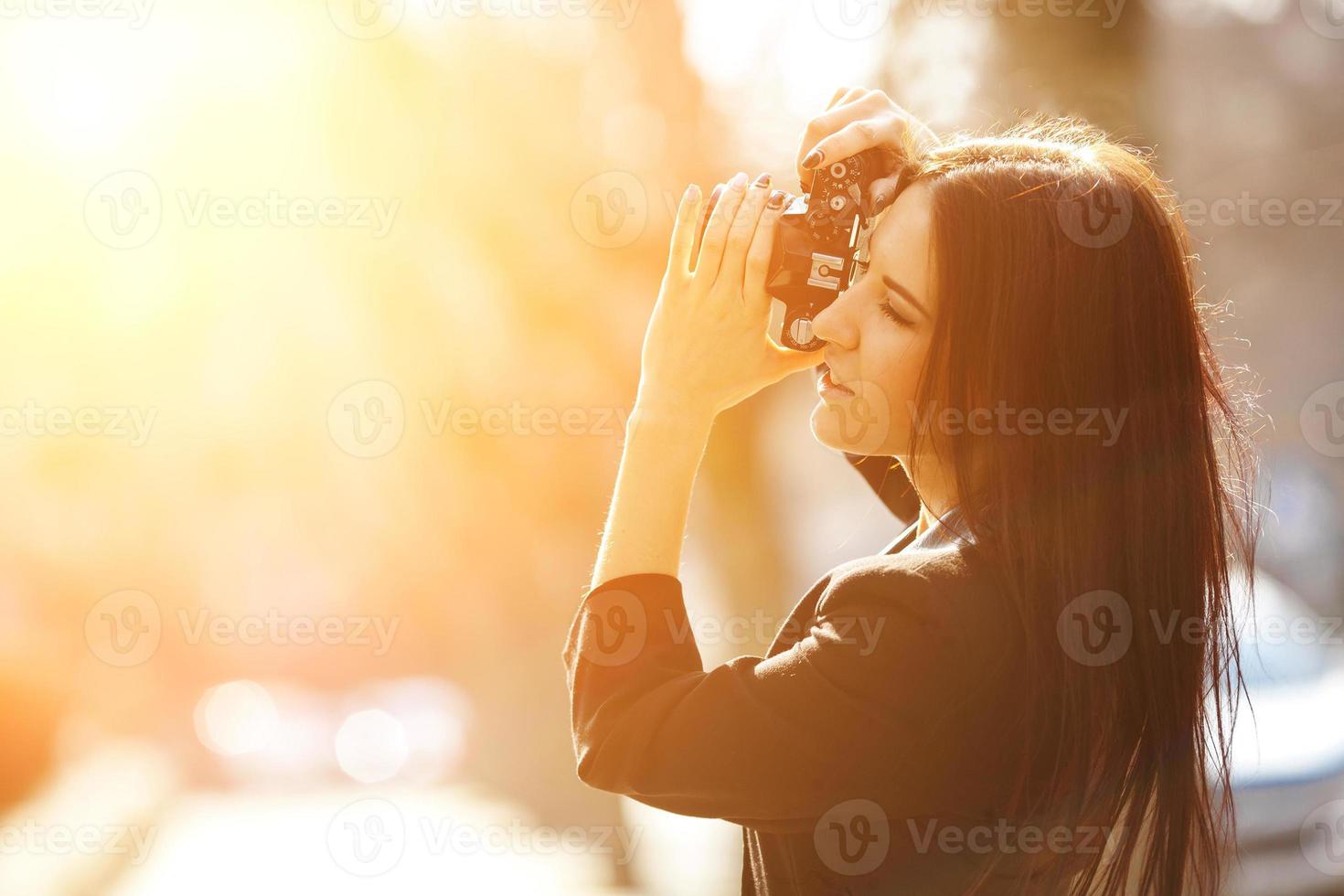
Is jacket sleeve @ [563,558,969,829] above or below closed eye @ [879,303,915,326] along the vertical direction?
below

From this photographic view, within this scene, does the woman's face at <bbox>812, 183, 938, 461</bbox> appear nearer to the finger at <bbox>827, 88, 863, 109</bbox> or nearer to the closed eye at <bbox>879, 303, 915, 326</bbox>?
the closed eye at <bbox>879, 303, 915, 326</bbox>

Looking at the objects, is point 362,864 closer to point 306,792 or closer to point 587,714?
point 306,792

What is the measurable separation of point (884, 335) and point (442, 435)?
44.0 feet

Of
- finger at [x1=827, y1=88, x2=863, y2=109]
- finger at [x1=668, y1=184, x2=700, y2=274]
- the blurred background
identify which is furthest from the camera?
the blurred background

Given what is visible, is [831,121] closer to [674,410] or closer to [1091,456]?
[674,410]

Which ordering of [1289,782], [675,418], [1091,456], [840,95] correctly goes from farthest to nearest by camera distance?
1. [1289,782]
2. [840,95]
3. [675,418]
4. [1091,456]

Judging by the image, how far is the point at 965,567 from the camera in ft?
4.55

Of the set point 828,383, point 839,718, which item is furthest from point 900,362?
point 839,718

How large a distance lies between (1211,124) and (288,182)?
30.2ft

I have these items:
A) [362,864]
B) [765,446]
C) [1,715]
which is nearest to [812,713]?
[362,864]

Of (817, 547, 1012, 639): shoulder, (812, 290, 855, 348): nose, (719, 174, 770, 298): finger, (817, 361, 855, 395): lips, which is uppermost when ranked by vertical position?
(719, 174, 770, 298): finger

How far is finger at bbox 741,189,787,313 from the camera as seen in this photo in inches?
63.8

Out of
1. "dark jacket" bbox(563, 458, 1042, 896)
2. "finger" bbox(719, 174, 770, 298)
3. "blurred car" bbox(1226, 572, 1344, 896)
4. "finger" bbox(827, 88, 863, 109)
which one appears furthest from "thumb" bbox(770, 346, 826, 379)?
"blurred car" bbox(1226, 572, 1344, 896)

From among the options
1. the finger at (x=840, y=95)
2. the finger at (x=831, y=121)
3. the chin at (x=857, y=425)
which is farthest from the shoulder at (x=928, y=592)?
the finger at (x=840, y=95)
